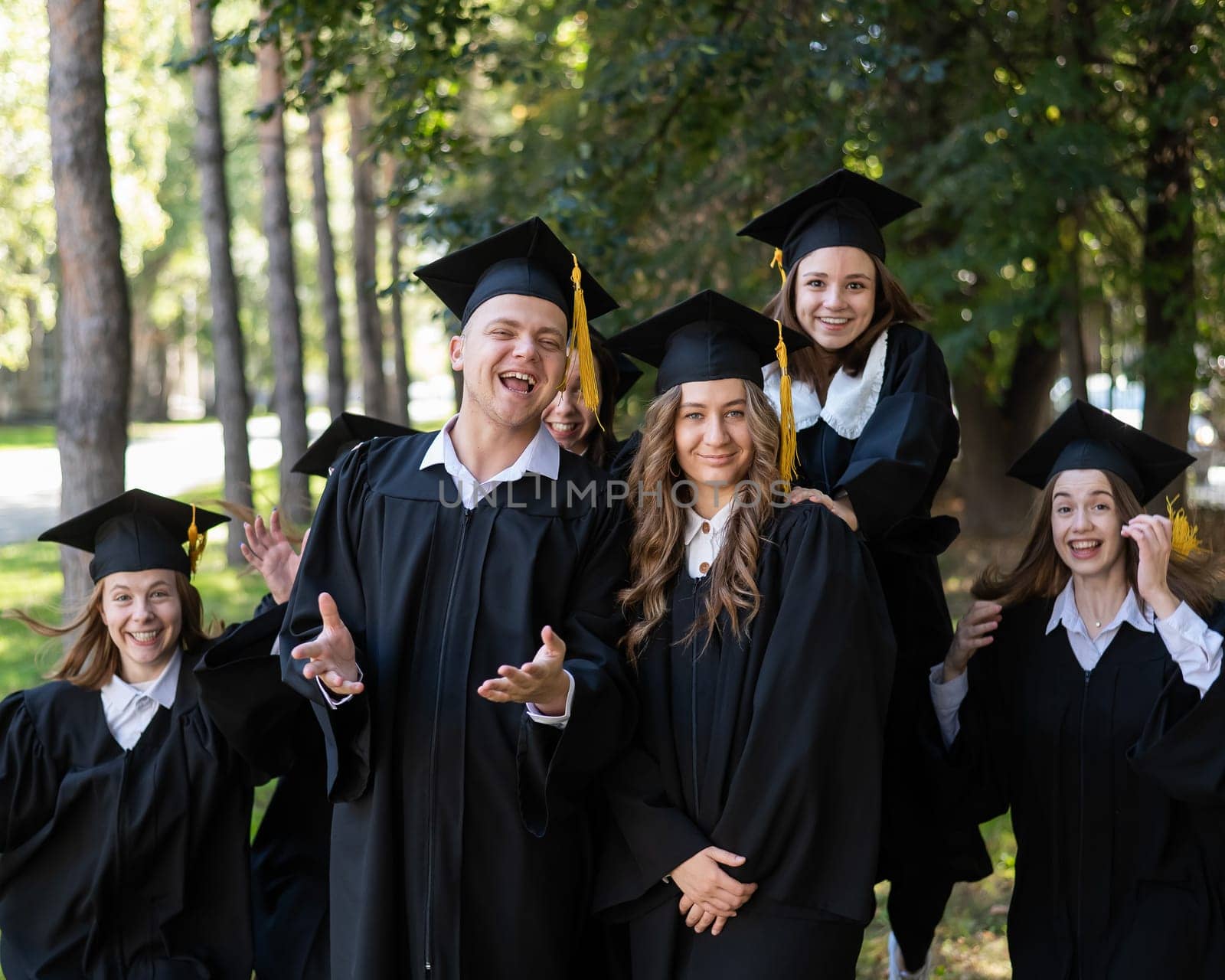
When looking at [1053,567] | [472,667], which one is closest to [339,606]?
[472,667]

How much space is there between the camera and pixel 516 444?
3256 millimetres

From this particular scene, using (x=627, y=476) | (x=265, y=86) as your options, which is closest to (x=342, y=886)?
(x=627, y=476)

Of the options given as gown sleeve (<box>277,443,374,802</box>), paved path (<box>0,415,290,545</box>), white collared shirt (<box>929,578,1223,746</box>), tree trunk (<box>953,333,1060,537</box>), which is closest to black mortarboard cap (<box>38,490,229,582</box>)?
gown sleeve (<box>277,443,374,802</box>)

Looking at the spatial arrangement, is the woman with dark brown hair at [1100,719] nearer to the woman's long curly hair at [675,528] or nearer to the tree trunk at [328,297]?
the woman's long curly hair at [675,528]

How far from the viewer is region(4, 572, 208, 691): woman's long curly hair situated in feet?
12.9

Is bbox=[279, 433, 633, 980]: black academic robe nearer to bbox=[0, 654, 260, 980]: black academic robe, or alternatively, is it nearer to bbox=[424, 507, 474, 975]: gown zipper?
bbox=[424, 507, 474, 975]: gown zipper

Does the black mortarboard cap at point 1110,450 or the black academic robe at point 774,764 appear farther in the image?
the black mortarboard cap at point 1110,450

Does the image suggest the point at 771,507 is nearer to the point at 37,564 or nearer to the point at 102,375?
the point at 102,375

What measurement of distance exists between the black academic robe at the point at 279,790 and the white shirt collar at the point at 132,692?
38 cm

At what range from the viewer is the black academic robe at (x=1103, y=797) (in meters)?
3.54

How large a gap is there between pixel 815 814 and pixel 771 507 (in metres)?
0.76

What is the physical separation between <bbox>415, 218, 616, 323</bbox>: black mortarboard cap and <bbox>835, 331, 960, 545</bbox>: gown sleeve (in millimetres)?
954

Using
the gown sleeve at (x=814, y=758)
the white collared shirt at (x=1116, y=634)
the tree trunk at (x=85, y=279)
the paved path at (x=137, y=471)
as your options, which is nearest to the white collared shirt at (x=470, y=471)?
the gown sleeve at (x=814, y=758)

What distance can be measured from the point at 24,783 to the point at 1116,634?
3289 millimetres
